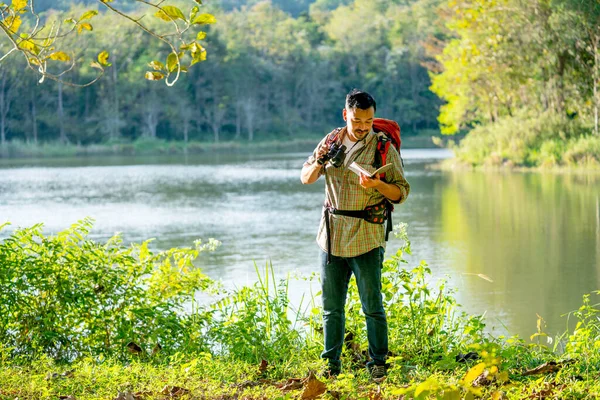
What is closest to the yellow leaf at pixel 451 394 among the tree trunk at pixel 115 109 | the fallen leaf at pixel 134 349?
the fallen leaf at pixel 134 349

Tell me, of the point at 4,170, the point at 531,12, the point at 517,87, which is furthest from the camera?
the point at 4,170

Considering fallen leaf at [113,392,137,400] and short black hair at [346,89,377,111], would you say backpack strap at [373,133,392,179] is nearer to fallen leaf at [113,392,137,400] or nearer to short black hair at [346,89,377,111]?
short black hair at [346,89,377,111]

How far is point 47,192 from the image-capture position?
939 inches

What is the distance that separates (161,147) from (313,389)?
197ft

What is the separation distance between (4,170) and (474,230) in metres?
27.1

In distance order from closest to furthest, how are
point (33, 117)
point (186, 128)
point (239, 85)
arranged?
point (33, 117), point (186, 128), point (239, 85)

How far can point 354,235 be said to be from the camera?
4566 millimetres

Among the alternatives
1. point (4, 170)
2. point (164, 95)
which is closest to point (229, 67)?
point (164, 95)

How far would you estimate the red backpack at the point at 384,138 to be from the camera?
15.1 feet

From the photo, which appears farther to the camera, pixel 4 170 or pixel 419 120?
pixel 419 120

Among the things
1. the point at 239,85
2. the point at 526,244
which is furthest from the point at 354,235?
the point at 239,85

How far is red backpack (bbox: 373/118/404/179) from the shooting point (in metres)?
4.61

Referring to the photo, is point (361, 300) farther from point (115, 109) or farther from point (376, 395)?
point (115, 109)

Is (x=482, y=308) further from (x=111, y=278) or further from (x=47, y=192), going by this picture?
(x=47, y=192)
